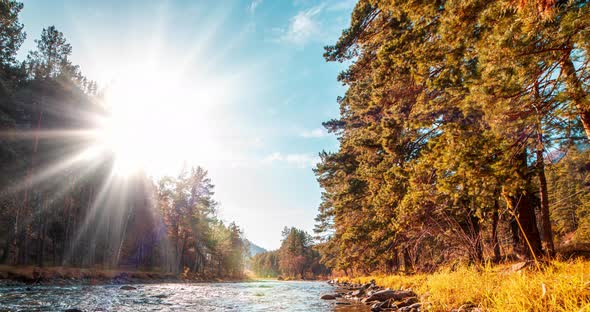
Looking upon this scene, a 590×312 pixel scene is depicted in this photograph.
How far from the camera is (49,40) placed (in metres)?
29.4

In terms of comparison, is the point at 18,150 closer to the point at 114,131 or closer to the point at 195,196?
the point at 114,131

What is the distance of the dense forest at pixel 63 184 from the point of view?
22922 millimetres

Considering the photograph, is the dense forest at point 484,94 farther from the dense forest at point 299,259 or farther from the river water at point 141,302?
the dense forest at point 299,259

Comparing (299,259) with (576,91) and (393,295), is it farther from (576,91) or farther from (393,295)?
(576,91)

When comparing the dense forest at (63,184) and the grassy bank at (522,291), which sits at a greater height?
the dense forest at (63,184)

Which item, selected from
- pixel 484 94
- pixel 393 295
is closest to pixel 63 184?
pixel 393 295

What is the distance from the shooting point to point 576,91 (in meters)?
5.12

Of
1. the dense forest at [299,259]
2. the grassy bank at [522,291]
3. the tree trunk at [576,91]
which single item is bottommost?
the dense forest at [299,259]

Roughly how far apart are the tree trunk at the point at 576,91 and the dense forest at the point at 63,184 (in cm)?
2833

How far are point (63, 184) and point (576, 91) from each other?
36521 mm

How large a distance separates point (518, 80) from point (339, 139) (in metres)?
21.3

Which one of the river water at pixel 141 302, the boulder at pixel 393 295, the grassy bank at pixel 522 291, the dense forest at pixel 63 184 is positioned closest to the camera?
the grassy bank at pixel 522 291

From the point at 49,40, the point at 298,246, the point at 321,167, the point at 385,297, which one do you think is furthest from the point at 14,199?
the point at 298,246

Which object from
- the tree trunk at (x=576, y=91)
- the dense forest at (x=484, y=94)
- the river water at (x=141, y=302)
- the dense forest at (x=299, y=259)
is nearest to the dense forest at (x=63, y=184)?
the river water at (x=141, y=302)
